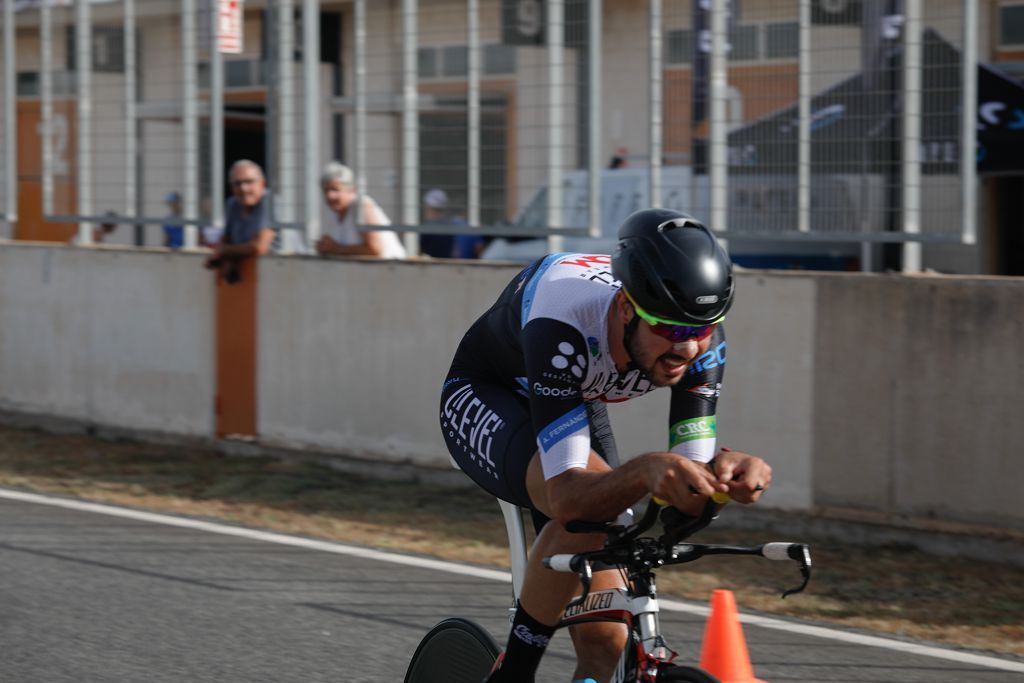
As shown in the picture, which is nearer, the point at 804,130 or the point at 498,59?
the point at 804,130

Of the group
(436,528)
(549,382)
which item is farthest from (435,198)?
(549,382)

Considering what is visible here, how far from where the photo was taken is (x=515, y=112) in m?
9.61

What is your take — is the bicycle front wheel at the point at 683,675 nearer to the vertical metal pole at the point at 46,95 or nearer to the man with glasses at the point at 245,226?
the man with glasses at the point at 245,226

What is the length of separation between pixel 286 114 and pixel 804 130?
398 centimetres

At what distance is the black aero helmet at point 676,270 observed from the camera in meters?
3.25

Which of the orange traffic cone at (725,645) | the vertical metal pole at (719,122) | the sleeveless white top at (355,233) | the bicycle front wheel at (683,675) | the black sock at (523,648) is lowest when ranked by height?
the orange traffic cone at (725,645)

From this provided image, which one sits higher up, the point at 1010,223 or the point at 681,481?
the point at 1010,223

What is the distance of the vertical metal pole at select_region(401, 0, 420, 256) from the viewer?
33.3 feet

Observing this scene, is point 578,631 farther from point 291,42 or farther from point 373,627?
point 291,42

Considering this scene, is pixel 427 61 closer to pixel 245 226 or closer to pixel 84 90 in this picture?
pixel 245 226

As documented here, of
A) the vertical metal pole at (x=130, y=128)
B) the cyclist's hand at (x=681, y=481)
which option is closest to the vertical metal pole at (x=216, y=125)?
the vertical metal pole at (x=130, y=128)

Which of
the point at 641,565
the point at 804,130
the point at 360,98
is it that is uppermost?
the point at 360,98

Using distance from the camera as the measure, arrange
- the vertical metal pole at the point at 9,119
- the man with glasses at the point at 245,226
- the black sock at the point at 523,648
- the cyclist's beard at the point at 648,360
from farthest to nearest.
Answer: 1. the vertical metal pole at the point at 9,119
2. the man with glasses at the point at 245,226
3. the black sock at the point at 523,648
4. the cyclist's beard at the point at 648,360

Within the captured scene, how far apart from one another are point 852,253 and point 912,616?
258cm
